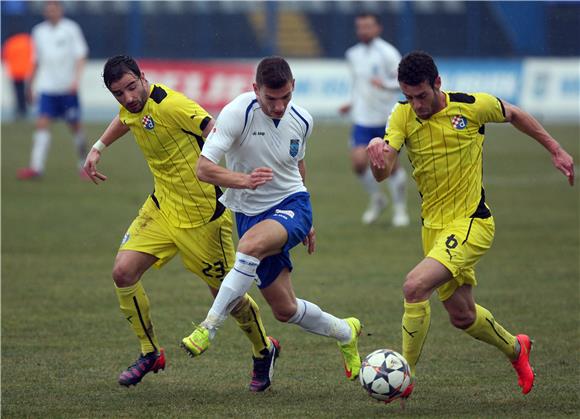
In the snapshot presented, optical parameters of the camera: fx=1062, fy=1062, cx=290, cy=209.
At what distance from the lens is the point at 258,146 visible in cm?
615

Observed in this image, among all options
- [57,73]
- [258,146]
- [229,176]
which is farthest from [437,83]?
[57,73]

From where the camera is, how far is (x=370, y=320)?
27.3ft

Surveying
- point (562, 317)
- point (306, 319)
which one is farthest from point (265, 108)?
point (562, 317)

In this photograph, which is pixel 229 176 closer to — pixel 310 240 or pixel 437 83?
pixel 310 240

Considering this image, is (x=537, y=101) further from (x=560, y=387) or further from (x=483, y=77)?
(x=560, y=387)

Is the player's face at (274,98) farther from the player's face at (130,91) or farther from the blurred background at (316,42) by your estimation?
the blurred background at (316,42)

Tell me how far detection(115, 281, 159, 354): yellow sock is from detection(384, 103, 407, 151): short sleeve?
178cm

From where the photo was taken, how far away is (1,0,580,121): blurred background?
2534cm

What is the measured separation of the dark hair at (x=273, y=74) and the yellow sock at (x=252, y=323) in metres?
1.39

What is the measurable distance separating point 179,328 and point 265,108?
8.64ft

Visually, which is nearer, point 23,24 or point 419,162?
point 419,162

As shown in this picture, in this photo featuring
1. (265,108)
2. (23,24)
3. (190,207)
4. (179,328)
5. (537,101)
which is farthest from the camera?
(23,24)

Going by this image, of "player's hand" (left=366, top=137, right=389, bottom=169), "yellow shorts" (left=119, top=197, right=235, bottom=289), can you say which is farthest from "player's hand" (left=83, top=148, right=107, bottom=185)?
"player's hand" (left=366, top=137, right=389, bottom=169)

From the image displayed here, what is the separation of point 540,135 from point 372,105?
7134 millimetres
